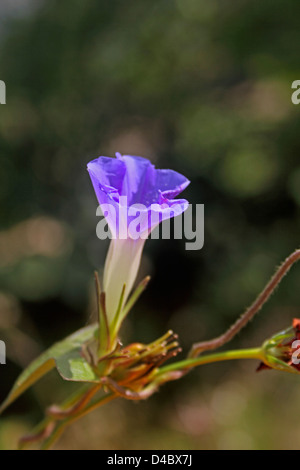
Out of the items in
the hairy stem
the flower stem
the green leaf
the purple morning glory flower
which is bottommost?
the green leaf

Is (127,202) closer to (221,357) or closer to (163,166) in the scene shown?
(221,357)

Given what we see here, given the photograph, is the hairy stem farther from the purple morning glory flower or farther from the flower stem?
the purple morning glory flower

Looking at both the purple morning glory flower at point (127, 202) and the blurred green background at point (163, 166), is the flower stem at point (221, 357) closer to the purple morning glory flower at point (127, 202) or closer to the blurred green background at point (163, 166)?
the purple morning glory flower at point (127, 202)

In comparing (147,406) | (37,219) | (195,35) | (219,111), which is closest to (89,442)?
(147,406)

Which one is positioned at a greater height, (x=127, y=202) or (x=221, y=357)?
(x=127, y=202)

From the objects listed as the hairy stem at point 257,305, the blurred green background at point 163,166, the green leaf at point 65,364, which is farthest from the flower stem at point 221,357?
the blurred green background at point 163,166

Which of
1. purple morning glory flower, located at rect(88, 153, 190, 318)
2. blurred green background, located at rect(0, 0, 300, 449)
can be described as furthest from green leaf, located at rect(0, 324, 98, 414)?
blurred green background, located at rect(0, 0, 300, 449)

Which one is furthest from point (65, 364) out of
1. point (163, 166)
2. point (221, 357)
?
point (163, 166)
